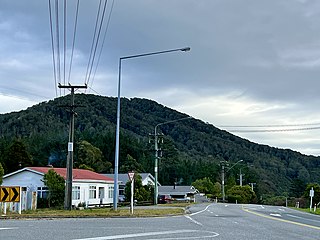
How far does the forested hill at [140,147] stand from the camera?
109750mm

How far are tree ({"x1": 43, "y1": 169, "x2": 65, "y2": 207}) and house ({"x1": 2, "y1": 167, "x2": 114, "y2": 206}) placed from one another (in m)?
3.37

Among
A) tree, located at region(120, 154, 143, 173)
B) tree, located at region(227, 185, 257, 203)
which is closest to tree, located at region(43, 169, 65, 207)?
tree, located at region(120, 154, 143, 173)

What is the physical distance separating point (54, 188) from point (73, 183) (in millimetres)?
7935

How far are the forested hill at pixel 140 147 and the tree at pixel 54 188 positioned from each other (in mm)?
37612

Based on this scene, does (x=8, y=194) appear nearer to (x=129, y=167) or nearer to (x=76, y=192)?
(x=76, y=192)

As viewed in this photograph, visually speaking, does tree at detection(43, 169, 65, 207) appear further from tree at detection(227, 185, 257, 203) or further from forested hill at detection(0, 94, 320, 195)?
tree at detection(227, 185, 257, 203)

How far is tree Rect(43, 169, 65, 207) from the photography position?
50.0m

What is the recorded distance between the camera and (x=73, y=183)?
57.9 metres

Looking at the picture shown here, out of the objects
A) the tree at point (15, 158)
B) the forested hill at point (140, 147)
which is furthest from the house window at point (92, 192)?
the forested hill at point (140, 147)

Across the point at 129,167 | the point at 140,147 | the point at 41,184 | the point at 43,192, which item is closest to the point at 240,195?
the point at 129,167

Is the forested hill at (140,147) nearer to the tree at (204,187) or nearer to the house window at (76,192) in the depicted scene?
the tree at (204,187)

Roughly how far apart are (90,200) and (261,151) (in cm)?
12913

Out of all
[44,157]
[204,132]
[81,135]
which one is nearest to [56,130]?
[81,135]

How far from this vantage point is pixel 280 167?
174m
